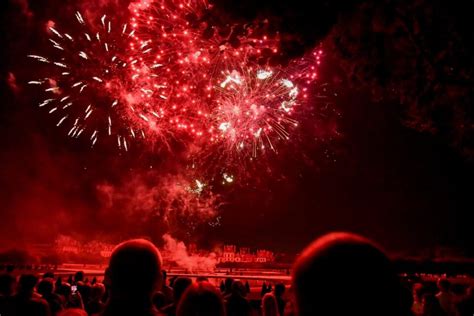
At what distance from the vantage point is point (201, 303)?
2.37 m

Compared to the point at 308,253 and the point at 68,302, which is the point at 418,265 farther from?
the point at 308,253

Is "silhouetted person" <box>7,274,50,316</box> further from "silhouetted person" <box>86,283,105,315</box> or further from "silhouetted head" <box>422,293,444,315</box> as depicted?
"silhouetted head" <box>422,293,444,315</box>

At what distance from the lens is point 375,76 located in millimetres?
7520

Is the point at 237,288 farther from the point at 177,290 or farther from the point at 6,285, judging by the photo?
the point at 6,285

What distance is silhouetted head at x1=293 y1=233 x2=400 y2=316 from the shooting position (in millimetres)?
1126

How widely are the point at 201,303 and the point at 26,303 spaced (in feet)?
11.1

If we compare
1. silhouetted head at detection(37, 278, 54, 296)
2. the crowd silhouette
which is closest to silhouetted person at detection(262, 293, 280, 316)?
the crowd silhouette

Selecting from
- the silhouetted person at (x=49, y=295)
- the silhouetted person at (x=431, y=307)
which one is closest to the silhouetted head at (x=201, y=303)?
the silhouetted person at (x=49, y=295)

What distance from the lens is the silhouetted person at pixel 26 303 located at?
4.45m

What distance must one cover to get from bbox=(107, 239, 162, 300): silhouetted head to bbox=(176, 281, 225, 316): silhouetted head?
0.35 meters

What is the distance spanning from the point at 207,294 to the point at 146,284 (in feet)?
1.66

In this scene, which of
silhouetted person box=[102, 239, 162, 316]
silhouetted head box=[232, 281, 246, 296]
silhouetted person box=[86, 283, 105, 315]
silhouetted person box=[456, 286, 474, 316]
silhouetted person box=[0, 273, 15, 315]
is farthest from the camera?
silhouetted person box=[86, 283, 105, 315]

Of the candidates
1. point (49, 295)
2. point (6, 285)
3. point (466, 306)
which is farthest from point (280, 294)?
point (6, 285)

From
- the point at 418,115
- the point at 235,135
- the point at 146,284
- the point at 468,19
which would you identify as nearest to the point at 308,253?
the point at 146,284
